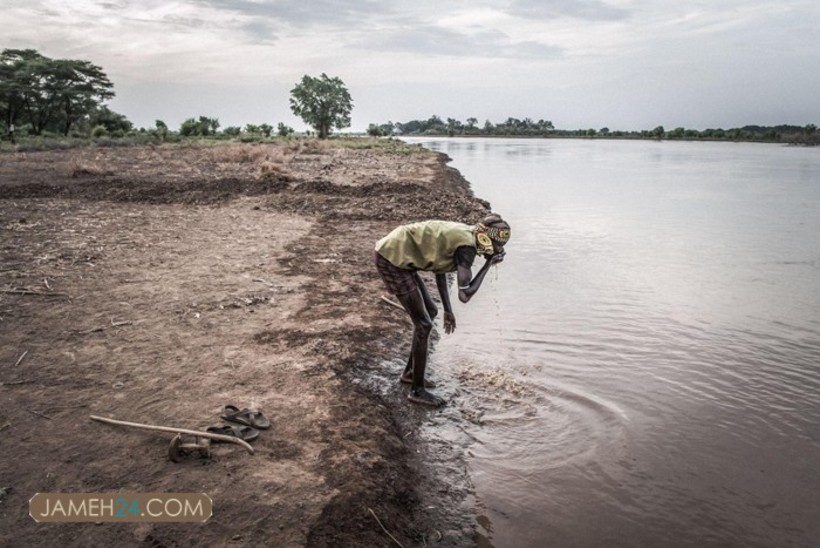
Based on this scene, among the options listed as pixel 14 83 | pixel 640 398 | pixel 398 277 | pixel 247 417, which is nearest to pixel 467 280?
pixel 398 277

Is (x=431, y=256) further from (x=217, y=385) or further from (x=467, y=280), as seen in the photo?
(x=217, y=385)

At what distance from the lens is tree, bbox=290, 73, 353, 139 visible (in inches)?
2936

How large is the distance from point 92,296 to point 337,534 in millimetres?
5392

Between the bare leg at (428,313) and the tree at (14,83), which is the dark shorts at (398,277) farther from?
the tree at (14,83)

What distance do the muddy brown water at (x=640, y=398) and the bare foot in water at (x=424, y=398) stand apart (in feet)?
0.45

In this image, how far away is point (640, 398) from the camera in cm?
570

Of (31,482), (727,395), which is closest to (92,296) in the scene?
(31,482)

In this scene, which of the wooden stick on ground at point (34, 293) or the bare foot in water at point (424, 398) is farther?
the wooden stick on ground at point (34, 293)

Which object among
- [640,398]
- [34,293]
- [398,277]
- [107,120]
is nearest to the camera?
A: [398,277]

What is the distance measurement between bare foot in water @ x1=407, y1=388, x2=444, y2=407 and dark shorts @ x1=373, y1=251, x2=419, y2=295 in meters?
1.00

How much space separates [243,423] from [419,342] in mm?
1665

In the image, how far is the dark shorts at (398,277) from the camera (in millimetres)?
4918

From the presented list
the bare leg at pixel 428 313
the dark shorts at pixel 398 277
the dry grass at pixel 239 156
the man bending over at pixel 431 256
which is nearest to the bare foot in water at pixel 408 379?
the bare leg at pixel 428 313

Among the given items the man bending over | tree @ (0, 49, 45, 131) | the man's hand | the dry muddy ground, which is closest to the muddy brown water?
the dry muddy ground
